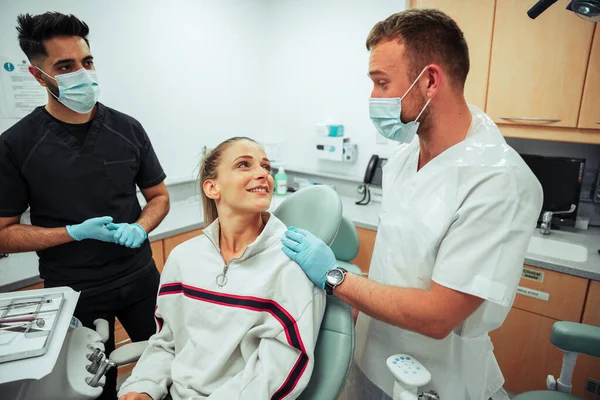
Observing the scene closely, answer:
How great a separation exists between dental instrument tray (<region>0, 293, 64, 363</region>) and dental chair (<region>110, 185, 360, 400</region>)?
25 centimetres

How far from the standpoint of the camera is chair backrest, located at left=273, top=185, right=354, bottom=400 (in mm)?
974

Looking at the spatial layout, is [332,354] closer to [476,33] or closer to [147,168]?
[147,168]

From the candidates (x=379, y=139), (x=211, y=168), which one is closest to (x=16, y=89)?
(x=211, y=168)

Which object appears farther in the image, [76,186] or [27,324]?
Result: [76,186]

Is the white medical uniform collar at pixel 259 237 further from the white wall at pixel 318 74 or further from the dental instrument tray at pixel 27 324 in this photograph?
the white wall at pixel 318 74

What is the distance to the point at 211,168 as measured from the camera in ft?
4.34

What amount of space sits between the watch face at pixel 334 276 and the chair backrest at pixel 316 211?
6.7 inches

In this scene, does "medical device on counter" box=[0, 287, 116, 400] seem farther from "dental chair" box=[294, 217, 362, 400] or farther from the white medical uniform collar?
"dental chair" box=[294, 217, 362, 400]

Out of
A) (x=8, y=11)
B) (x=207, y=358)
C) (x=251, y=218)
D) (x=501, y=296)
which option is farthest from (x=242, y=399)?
(x=8, y=11)

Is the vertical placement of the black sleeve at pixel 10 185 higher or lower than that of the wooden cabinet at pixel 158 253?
higher

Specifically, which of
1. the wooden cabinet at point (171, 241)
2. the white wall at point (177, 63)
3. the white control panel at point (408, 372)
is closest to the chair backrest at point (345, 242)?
the white control panel at point (408, 372)

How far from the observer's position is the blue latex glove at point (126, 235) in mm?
1360

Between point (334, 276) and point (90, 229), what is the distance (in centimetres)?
89

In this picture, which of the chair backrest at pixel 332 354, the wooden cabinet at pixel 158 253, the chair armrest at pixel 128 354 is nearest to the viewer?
the chair backrest at pixel 332 354
